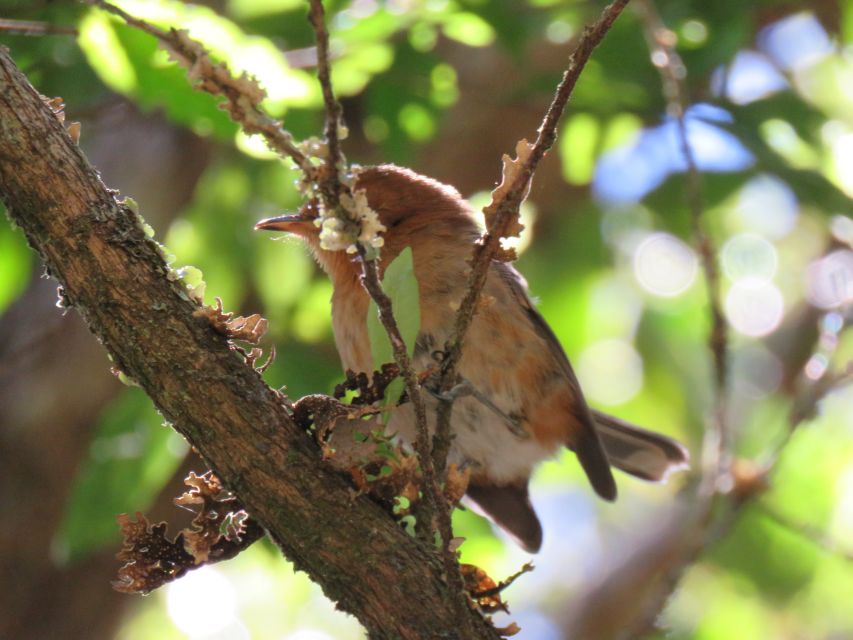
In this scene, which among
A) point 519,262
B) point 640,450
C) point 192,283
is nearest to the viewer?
point 192,283

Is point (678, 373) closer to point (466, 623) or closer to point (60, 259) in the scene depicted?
point (466, 623)

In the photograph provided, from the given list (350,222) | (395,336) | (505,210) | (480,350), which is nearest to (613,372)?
(480,350)

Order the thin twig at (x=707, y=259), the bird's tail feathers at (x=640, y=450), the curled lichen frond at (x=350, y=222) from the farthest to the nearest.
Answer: the bird's tail feathers at (x=640, y=450), the thin twig at (x=707, y=259), the curled lichen frond at (x=350, y=222)

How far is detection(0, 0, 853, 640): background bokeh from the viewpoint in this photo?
4.34 meters

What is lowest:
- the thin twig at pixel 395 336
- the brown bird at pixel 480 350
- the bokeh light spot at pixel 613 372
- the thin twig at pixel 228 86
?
the thin twig at pixel 395 336

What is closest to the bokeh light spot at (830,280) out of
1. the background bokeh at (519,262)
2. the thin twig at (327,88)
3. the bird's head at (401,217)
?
the background bokeh at (519,262)

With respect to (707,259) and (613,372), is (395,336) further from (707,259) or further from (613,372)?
(613,372)

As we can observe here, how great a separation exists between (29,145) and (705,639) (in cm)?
629

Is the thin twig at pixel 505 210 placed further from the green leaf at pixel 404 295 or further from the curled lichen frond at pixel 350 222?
the curled lichen frond at pixel 350 222

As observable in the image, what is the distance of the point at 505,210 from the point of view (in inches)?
92.1

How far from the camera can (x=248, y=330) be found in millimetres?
2561

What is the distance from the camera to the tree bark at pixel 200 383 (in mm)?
2447

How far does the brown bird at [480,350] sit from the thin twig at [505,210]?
3.27 ft

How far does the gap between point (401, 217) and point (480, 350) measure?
679 mm
